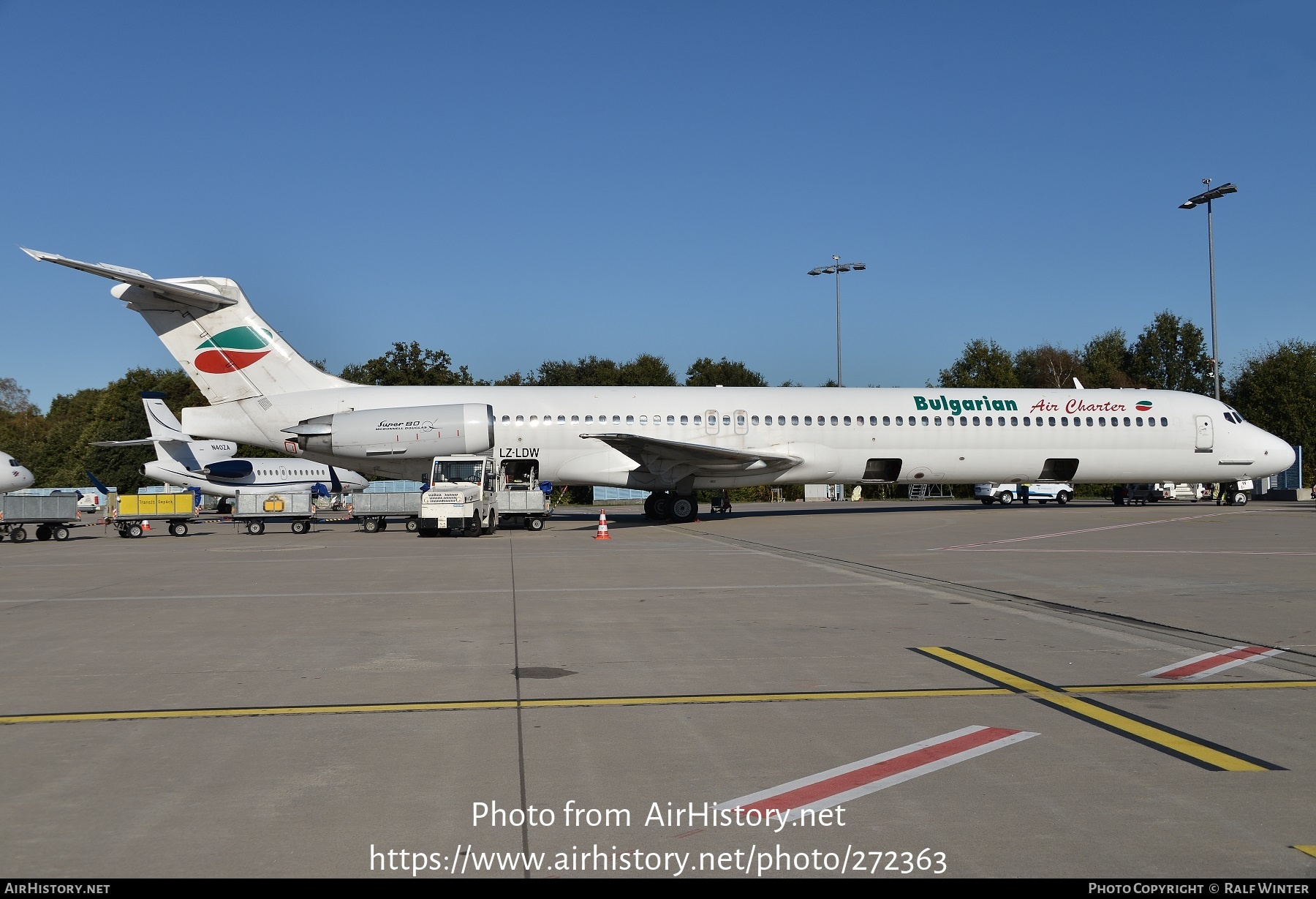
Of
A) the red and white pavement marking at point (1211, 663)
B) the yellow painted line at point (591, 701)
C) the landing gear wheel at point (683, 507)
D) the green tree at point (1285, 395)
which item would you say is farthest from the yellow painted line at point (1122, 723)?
the green tree at point (1285, 395)

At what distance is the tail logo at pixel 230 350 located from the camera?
2805 cm

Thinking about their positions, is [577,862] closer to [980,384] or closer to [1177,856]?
[1177,856]

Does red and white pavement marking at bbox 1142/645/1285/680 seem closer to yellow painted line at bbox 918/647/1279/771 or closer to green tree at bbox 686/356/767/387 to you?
yellow painted line at bbox 918/647/1279/771

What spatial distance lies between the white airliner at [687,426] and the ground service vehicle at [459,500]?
2405mm

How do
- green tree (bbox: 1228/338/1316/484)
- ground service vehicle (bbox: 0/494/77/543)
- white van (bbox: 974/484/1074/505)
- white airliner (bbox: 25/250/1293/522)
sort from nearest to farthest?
ground service vehicle (bbox: 0/494/77/543) < white airliner (bbox: 25/250/1293/522) < white van (bbox: 974/484/1074/505) < green tree (bbox: 1228/338/1316/484)

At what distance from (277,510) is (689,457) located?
1192 cm

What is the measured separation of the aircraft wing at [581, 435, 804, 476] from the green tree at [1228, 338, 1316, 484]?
148 ft

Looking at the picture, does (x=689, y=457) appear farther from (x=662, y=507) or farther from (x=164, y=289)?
(x=164, y=289)

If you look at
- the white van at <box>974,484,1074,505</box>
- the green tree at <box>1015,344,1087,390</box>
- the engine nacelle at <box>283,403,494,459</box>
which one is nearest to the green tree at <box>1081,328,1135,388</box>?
the green tree at <box>1015,344,1087,390</box>

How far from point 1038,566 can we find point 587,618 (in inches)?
322

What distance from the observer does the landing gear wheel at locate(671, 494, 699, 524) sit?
97.9 feet

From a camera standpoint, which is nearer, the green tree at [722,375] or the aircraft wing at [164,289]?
the aircraft wing at [164,289]

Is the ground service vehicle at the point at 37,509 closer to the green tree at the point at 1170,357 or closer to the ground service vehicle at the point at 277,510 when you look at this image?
the ground service vehicle at the point at 277,510

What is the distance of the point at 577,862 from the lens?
3875mm
